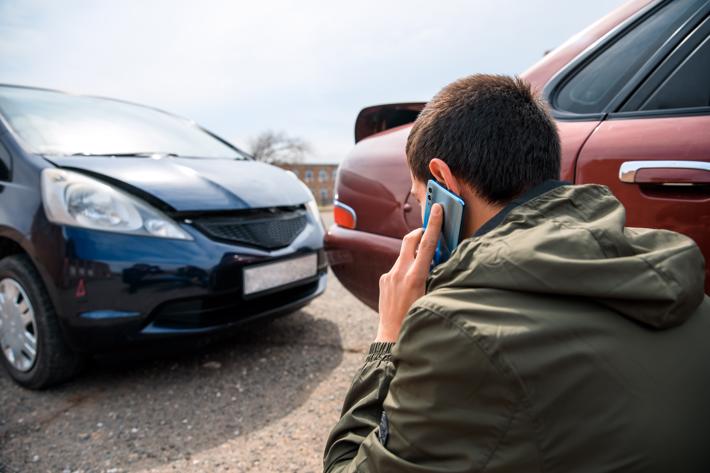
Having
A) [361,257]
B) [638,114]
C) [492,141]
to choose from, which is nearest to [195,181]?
[361,257]

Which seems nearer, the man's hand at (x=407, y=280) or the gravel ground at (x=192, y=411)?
the man's hand at (x=407, y=280)

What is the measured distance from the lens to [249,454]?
1.69 metres

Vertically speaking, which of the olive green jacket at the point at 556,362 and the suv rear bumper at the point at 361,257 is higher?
the olive green jacket at the point at 556,362

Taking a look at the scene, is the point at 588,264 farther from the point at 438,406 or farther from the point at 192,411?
the point at 192,411

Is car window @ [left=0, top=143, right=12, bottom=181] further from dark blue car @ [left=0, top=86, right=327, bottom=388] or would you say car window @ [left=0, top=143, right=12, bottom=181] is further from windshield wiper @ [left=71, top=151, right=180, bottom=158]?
windshield wiper @ [left=71, top=151, right=180, bottom=158]

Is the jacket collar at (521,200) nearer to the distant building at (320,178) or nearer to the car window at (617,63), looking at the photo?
the car window at (617,63)

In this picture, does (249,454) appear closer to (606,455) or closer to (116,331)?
(116,331)

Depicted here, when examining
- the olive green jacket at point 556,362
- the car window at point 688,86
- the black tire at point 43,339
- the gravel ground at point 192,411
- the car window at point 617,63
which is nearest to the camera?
the olive green jacket at point 556,362

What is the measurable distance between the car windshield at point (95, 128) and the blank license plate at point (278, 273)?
39.2 inches

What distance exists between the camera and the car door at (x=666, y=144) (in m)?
1.19

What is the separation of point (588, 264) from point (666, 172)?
77 cm

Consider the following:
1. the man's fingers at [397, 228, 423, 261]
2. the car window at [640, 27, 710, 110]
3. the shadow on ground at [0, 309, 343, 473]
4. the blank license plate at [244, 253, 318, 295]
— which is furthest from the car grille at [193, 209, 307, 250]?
the car window at [640, 27, 710, 110]

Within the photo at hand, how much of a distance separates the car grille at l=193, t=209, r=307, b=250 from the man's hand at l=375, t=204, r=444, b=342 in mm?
1368

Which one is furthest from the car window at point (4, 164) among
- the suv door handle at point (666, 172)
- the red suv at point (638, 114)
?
the suv door handle at point (666, 172)
